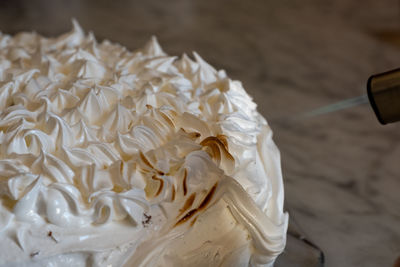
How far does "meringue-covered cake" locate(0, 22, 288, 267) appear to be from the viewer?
1080 mm

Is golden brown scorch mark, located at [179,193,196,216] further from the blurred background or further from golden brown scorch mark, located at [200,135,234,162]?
the blurred background

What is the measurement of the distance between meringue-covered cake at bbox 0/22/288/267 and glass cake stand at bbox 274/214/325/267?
0.17 meters

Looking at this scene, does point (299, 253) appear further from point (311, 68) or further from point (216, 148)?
point (311, 68)

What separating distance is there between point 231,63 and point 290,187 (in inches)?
41.7

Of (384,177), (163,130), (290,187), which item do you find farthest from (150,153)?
(384,177)

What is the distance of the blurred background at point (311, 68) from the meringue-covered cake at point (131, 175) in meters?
0.44

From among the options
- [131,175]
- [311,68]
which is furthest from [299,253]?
[311,68]

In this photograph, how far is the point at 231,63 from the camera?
2.82 m

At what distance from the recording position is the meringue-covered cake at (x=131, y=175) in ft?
3.54

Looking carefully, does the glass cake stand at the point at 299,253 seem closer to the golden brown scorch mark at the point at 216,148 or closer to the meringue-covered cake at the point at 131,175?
the meringue-covered cake at the point at 131,175

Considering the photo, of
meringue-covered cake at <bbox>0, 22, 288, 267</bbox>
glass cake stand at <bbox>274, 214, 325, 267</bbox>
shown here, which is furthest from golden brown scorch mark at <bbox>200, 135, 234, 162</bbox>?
glass cake stand at <bbox>274, 214, 325, 267</bbox>

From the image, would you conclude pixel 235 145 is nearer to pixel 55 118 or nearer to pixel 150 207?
pixel 150 207

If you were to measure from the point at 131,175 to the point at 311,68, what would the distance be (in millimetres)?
1818

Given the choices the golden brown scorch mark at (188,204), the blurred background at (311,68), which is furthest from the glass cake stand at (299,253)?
the golden brown scorch mark at (188,204)
